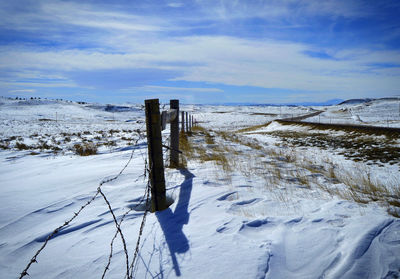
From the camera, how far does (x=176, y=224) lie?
107 inches

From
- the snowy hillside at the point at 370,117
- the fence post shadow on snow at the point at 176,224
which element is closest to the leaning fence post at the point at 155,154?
the fence post shadow on snow at the point at 176,224

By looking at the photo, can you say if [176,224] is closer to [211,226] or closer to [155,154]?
[211,226]

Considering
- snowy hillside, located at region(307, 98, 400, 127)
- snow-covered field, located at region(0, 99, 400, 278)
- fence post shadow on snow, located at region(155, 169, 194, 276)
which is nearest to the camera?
snow-covered field, located at region(0, 99, 400, 278)

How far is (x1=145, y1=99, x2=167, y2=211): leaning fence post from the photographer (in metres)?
3.02

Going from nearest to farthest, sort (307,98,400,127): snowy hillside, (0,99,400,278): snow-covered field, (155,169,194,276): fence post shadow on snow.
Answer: (0,99,400,278): snow-covered field → (155,169,194,276): fence post shadow on snow → (307,98,400,127): snowy hillside

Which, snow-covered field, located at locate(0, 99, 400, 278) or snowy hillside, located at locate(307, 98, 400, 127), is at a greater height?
snowy hillside, located at locate(307, 98, 400, 127)

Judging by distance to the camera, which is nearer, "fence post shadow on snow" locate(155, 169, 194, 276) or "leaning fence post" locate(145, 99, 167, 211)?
"fence post shadow on snow" locate(155, 169, 194, 276)

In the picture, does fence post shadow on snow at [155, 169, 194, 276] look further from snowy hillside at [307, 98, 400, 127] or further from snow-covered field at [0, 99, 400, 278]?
snowy hillside at [307, 98, 400, 127]

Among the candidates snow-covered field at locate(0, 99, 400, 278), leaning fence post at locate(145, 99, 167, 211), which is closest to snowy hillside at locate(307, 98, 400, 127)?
snow-covered field at locate(0, 99, 400, 278)

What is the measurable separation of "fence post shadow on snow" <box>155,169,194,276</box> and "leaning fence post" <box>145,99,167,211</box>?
8.4 inches

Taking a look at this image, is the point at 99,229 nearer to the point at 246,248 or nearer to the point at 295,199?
the point at 246,248

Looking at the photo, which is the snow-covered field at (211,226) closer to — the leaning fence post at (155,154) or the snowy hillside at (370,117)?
the leaning fence post at (155,154)

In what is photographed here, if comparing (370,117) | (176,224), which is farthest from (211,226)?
(370,117)

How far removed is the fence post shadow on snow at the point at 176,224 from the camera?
2.25 meters
